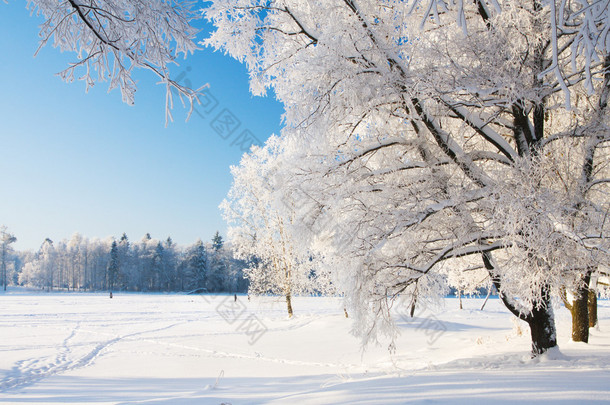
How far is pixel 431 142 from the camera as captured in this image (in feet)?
21.0

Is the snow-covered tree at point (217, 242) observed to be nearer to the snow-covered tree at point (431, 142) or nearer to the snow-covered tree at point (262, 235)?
the snow-covered tree at point (262, 235)

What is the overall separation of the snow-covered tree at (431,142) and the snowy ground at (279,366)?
3.94 ft

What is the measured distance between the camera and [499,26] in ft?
16.7

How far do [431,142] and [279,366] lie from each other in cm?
678

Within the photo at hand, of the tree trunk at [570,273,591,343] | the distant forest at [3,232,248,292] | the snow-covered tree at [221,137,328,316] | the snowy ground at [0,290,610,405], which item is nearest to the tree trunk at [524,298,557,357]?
the snowy ground at [0,290,610,405]

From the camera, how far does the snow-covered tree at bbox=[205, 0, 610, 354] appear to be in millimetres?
4938

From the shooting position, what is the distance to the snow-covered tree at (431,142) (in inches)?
194

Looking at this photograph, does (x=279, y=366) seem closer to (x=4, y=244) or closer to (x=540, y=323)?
(x=540, y=323)

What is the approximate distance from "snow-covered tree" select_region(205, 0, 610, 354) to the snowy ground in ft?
3.94

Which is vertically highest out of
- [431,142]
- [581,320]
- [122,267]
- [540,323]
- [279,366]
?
[431,142]

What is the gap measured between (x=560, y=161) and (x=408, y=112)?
2378mm

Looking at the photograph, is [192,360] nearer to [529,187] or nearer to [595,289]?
[529,187]

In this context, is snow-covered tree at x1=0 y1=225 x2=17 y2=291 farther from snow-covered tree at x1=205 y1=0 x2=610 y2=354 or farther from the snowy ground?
snow-covered tree at x1=205 y1=0 x2=610 y2=354

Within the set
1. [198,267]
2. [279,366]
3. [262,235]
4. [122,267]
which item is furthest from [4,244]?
[279,366]
